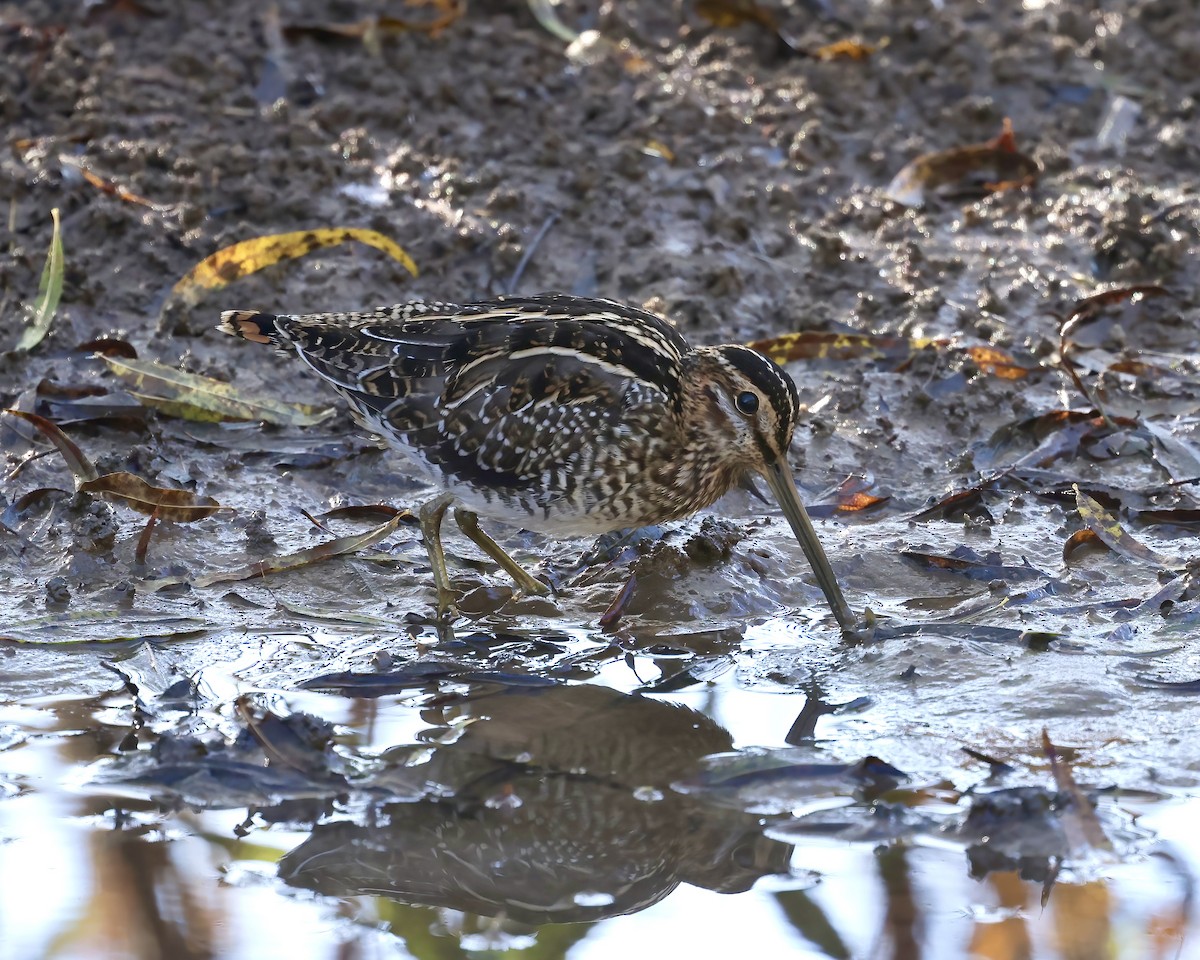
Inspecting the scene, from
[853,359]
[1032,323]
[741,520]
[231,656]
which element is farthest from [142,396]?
[1032,323]

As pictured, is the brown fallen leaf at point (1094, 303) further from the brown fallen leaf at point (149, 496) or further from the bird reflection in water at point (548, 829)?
the brown fallen leaf at point (149, 496)

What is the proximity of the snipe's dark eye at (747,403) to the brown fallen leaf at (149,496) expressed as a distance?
7.67ft

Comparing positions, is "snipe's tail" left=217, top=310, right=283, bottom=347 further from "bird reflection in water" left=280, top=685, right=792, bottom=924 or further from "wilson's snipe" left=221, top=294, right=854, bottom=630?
"bird reflection in water" left=280, top=685, right=792, bottom=924

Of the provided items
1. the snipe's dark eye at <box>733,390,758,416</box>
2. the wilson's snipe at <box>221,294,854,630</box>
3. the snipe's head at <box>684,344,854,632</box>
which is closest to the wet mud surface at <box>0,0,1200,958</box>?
the snipe's head at <box>684,344,854,632</box>

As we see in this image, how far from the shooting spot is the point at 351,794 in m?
5.06

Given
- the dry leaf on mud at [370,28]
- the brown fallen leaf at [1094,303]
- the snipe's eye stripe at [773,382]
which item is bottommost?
the brown fallen leaf at [1094,303]

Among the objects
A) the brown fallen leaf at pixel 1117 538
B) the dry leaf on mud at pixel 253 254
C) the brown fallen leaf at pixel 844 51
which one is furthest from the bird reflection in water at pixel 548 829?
the brown fallen leaf at pixel 844 51

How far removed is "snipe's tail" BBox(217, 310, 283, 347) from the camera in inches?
263

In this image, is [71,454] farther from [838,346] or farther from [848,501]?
[838,346]

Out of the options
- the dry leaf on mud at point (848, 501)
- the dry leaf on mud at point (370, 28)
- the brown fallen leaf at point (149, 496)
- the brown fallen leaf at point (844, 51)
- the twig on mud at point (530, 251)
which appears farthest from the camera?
the brown fallen leaf at point (844, 51)

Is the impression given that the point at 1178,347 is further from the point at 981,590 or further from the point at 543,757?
the point at 543,757

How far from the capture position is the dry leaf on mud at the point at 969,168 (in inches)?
386

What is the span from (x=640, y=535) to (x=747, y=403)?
3.44ft

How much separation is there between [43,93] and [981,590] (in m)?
6.25
